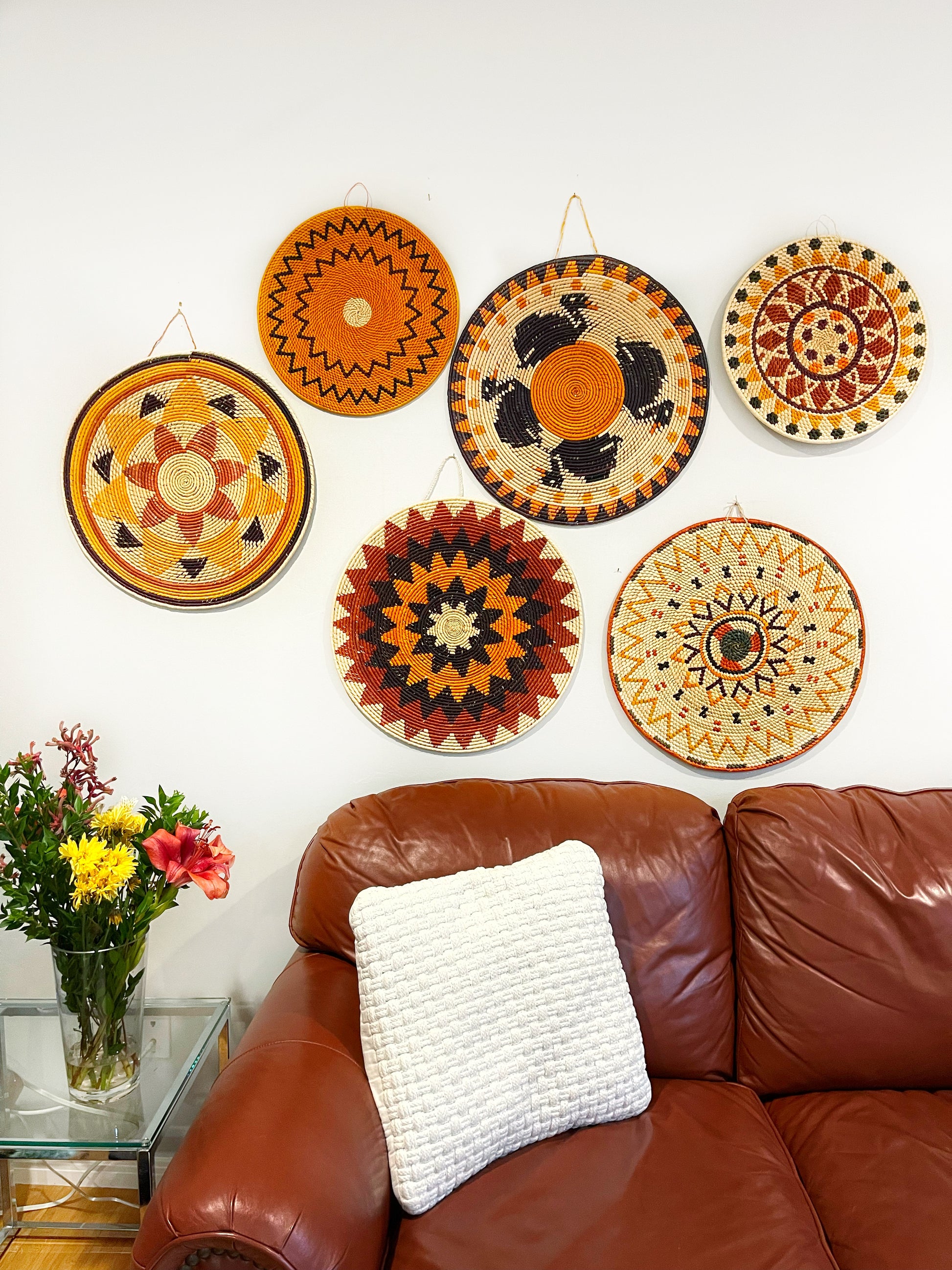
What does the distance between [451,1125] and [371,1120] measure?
0.37 feet

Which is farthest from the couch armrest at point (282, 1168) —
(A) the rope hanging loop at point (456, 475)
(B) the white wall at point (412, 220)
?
(A) the rope hanging loop at point (456, 475)

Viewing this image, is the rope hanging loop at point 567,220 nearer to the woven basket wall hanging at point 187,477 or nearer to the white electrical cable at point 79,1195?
the woven basket wall hanging at point 187,477

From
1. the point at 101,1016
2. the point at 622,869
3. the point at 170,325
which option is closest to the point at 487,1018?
the point at 622,869

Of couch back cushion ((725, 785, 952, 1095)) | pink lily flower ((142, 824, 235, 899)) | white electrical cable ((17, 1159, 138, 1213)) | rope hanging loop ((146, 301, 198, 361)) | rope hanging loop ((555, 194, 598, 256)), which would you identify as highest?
rope hanging loop ((555, 194, 598, 256))

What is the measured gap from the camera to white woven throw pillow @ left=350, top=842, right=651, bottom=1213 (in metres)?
1.15

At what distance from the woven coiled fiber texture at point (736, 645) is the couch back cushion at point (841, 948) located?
0.22m

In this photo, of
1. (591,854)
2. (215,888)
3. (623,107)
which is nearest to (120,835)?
(215,888)

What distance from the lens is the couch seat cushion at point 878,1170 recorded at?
1060 mm

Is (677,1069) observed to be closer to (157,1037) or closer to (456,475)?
(157,1037)

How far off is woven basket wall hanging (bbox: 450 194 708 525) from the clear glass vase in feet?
3.70

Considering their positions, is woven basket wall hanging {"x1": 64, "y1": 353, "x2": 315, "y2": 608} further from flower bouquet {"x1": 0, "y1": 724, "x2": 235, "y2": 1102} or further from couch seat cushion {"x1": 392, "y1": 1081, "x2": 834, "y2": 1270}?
couch seat cushion {"x1": 392, "y1": 1081, "x2": 834, "y2": 1270}

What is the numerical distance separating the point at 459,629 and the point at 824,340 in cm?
94

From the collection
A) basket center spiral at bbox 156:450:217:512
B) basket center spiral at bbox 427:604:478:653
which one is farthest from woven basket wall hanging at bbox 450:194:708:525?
basket center spiral at bbox 156:450:217:512

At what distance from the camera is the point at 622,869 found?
1473mm
